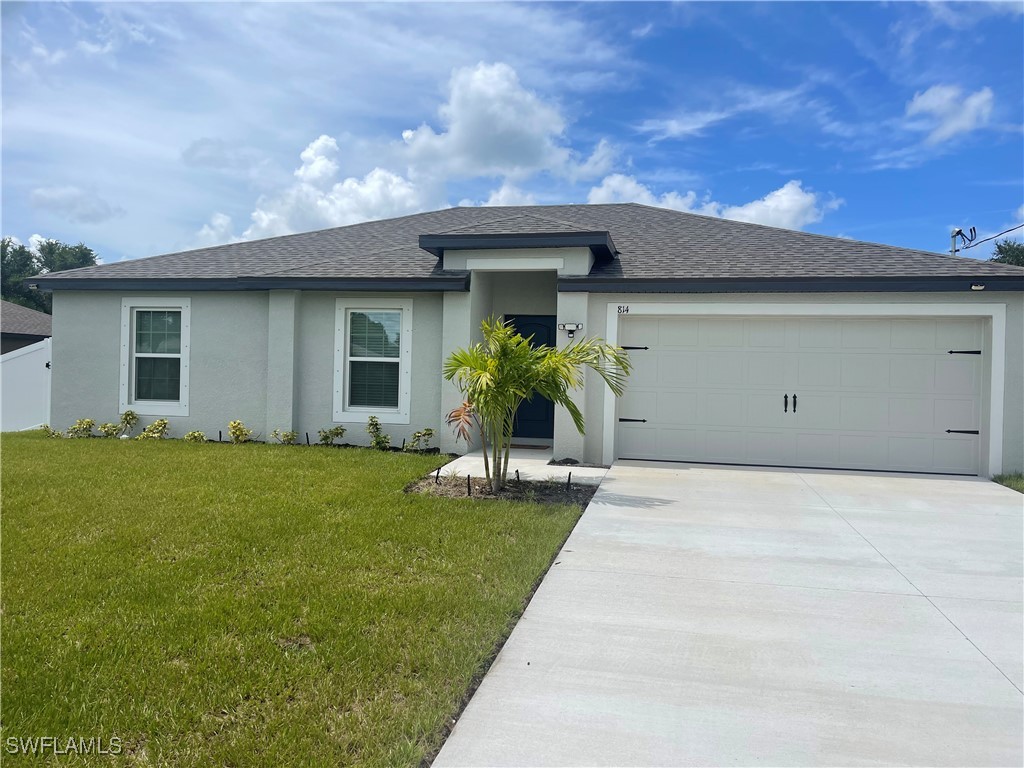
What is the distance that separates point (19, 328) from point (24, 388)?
9.20 m

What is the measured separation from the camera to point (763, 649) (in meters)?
3.87

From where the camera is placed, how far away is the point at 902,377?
10.0 meters

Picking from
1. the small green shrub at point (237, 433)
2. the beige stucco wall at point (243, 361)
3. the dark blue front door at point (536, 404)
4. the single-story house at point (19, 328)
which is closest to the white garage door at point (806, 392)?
the dark blue front door at point (536, 404)

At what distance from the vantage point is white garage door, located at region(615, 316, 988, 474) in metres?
9.95

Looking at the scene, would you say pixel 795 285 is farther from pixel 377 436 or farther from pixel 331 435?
pixel 331 435

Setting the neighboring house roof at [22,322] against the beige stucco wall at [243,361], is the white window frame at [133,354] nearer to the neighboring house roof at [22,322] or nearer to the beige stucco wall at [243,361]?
the beige stucco wall at [243,361]

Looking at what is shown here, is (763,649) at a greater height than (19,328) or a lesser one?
lesser

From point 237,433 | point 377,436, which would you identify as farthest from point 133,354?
point 377,436

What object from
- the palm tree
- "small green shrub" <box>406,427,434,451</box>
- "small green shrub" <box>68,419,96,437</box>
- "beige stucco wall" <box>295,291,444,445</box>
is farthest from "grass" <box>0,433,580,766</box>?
"small green shrub" <box>68,419,96,437</box>

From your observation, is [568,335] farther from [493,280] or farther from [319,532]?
[319,532]

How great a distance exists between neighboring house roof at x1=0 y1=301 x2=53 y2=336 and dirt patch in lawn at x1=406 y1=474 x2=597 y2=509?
2148 centimetres

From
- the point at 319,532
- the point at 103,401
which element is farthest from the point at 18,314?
the point at 319,532

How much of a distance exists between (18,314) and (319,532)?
2504cm

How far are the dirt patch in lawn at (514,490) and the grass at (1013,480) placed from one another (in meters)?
5.60
